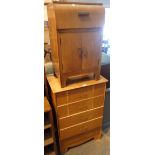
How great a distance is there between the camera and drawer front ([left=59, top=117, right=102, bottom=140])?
1505mm

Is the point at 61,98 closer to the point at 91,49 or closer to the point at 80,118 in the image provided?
the point at 80,118

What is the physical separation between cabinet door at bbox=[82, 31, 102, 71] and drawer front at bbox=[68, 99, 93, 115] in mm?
317

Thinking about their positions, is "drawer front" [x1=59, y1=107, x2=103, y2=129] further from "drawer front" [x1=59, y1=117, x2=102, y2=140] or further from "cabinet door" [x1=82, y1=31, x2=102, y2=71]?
"cabinet door" [x1=82, y1=31, x2=102, y2=71]

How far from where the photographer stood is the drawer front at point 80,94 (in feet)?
4.55

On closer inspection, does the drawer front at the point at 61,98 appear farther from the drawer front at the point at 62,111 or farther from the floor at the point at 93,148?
the floor at the point at 93,148

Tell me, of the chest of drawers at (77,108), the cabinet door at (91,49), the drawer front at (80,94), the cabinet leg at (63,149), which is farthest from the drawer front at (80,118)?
the cabinet door at (91,49)

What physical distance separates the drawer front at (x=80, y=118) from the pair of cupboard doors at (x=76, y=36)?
34 centimetres

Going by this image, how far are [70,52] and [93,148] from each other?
108cm

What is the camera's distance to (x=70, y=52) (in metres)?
1.27
